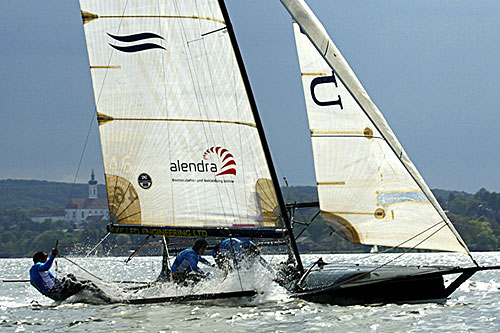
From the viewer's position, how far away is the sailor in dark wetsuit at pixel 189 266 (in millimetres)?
17453

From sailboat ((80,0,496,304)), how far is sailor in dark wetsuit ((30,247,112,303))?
1419 mm

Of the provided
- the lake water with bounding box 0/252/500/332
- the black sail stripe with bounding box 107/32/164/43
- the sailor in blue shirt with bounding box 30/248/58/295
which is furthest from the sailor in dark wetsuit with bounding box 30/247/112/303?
the black sail stripe with bounding box 107/32/164/43

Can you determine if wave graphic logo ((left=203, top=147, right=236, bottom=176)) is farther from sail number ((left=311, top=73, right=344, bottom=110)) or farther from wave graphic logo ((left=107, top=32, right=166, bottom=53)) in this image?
wave graphic logo ((left=107, top=32, right=166, bottom=53))

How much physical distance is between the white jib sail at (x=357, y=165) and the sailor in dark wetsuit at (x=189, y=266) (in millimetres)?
2696

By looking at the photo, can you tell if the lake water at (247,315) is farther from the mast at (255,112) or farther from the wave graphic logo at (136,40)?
the wave graphic logo at (136,40)

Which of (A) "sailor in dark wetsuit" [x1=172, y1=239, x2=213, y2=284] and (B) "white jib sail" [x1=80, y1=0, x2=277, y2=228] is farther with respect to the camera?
(B) "white jib sail" [x1=80, y1=0, x2=277, y2=228]

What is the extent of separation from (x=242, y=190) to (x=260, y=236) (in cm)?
104

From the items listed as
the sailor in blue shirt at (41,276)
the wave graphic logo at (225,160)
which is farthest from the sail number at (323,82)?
the sailor in blue shirt at (41,276)

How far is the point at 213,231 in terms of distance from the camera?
1792 centimetres

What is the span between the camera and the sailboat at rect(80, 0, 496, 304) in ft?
55.2

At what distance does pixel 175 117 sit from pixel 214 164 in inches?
51.3

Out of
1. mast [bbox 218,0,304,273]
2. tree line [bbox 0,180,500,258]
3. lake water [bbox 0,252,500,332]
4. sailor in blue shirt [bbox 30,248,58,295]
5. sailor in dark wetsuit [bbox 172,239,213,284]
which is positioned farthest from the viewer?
tree line [bbox 0,180,500,258]

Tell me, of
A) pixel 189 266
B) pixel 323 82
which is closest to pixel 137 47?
pixel 323 82

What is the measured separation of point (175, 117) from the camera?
1820 cm
